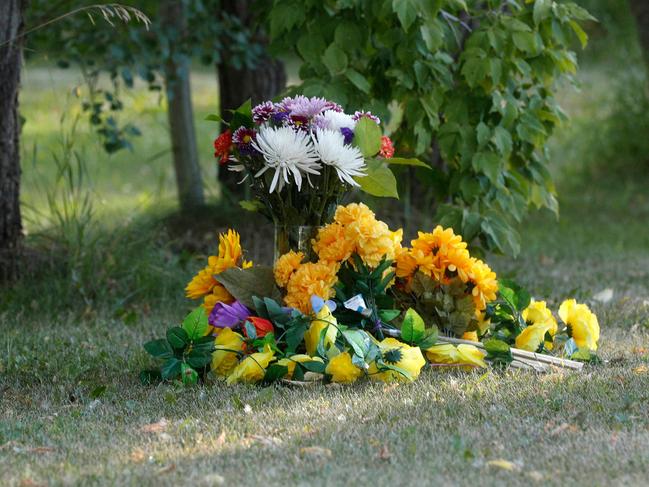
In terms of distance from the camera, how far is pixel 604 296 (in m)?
5.43

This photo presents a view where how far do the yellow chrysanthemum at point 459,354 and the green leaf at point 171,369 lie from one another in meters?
0.98

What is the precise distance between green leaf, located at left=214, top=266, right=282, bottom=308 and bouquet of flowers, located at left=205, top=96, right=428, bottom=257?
149 millimetres

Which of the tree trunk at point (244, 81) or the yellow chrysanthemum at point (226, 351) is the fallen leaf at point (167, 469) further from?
the tree trunk at point (244, 81)

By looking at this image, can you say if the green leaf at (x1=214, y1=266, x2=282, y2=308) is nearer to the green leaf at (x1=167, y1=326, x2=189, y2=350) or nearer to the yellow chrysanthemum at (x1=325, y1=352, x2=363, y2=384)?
the green leaf at (x1=167, y1=326, x2=189, y2=350)

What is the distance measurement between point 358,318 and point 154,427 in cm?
102

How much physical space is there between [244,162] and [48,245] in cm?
226

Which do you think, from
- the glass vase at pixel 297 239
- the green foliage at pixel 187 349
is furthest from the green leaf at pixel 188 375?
the glass vase at pixel 297 239

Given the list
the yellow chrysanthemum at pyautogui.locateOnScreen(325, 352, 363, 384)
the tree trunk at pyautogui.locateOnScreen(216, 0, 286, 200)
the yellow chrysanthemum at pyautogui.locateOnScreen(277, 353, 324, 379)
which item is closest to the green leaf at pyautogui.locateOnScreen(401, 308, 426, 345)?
the yellow chrysanthemum at pyautogui.locateOnScreen(325, 352, 363, 384)

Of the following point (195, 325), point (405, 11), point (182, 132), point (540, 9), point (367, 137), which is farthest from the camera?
point (182, 132)

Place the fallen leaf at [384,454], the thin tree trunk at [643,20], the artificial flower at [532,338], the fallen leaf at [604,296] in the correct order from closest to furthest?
the fallen leaf at [384,454] < the artificial flower at [532,338] < the fallen leaf at [604,296] < the thin tree trunk at [643,20]

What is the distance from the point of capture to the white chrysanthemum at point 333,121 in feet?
12.4

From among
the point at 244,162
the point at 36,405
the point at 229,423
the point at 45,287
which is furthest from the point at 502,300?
the point at 45,287


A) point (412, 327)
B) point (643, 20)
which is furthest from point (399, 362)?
point (643, 20)

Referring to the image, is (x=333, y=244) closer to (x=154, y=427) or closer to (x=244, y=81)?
(x=154, y=427)
